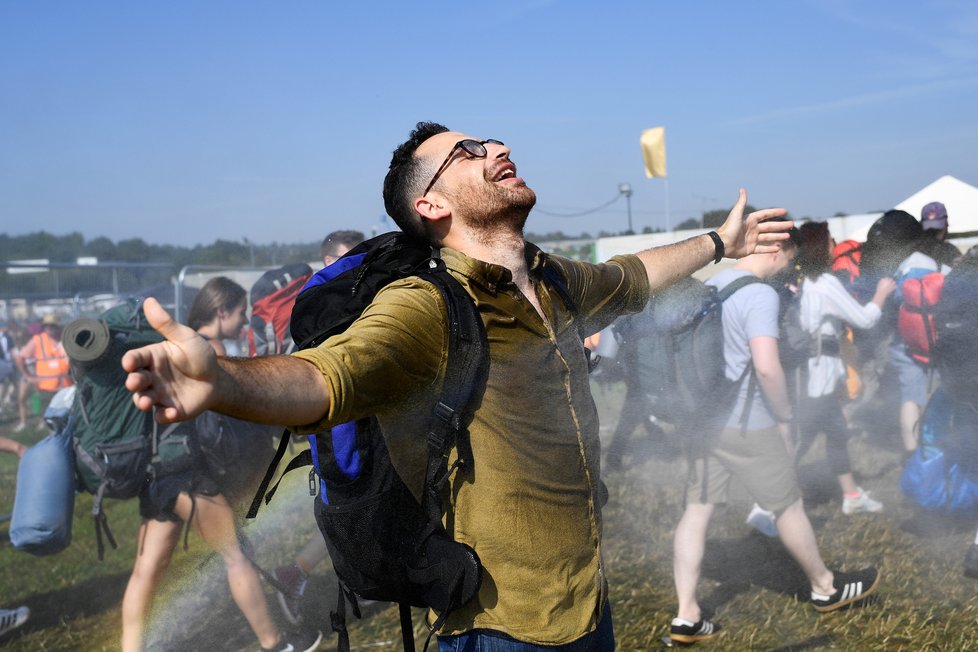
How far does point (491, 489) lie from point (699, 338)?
2.16 m

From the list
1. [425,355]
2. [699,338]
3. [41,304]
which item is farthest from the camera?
[41,304]

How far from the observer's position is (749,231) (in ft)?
9.47

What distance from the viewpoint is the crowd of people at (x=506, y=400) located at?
4.82 feet

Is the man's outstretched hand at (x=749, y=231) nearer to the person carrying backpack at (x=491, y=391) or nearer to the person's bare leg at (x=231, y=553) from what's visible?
the person carrying backpack at (x=491, y=391)

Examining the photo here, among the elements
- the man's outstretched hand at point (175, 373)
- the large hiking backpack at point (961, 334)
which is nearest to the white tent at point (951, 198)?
the large hiking backpack at point (961, 334)

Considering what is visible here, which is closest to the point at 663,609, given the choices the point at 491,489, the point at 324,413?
the point at 491,489

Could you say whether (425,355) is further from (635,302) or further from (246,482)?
(246,482)

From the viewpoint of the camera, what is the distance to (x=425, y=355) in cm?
172

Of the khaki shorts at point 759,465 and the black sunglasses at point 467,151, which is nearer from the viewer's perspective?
the black sunglasses at point 467,151

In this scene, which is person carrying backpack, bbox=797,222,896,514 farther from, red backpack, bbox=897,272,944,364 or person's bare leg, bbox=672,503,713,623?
person's bare leg, bbox=672,503,713,623

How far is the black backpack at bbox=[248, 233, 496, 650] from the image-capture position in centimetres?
181

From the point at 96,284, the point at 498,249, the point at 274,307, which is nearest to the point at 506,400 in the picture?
the point at 498,249

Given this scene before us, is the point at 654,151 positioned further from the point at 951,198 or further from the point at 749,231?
the point at 749,231

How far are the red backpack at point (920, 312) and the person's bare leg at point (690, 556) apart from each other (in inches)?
67.5
